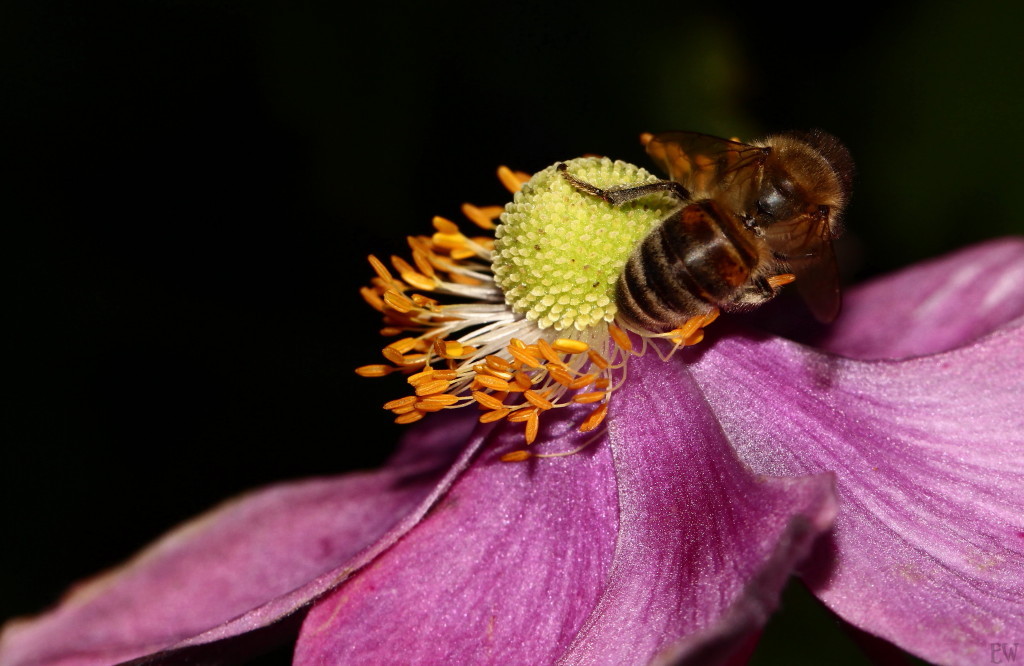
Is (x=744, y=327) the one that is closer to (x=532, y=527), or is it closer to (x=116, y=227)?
(x=532, y=527)

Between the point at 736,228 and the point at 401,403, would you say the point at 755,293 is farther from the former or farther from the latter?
the point at 401,403

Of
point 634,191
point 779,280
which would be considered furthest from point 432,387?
point 779,280

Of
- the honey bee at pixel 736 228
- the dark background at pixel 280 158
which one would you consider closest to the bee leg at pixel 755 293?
the honey bee at pixel 736 228

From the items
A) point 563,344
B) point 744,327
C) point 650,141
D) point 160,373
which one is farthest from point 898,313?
point 160,373

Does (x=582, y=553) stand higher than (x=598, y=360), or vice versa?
(x=598, y=360)

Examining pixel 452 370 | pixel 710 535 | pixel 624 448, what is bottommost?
pixel 710 535

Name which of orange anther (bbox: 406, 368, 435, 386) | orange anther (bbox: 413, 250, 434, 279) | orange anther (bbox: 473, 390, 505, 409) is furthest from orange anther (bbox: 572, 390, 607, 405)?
orange anther (bbox: 413, 250, 434, 279)
